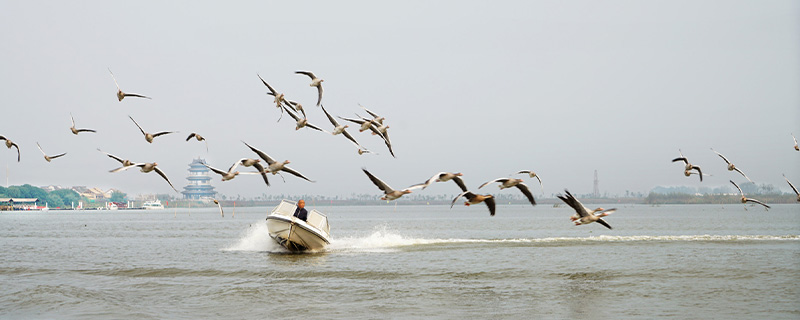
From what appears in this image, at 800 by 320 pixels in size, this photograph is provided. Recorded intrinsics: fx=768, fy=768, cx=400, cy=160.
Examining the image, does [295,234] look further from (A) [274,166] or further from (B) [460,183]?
(B) [460,183]

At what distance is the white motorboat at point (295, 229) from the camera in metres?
38.5

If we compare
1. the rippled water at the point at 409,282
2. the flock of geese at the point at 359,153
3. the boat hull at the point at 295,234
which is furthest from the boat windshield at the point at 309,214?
the flock of geese at the point at 359,153

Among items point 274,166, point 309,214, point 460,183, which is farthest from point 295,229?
point 460,183

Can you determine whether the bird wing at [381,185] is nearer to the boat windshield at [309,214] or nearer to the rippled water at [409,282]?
the rippled water at [409,282]

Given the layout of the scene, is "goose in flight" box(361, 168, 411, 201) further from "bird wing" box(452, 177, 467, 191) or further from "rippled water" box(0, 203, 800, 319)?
"rippled water" box(0, 203, 800, 319)

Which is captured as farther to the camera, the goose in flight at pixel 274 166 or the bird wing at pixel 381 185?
the goose in flight at pixel 274 166

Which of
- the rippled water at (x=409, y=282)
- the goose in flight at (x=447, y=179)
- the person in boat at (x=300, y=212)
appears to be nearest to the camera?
the goose in flight at (x=447, y=179)

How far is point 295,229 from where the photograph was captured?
127 feet

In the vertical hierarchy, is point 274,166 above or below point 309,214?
above

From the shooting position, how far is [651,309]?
2261 centimetres

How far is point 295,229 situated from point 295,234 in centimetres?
42

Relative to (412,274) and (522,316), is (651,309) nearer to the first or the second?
(522,316)

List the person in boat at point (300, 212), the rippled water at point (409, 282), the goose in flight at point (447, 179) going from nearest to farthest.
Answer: the goose in flight at point (447, 179) < the rippled water at point (409, 282) < the person in boat at point (300, 212)

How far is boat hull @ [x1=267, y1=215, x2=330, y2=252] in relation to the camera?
3844 cm
